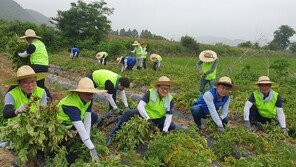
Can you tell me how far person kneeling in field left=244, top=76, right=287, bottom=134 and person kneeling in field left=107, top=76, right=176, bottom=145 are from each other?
1.85 metres

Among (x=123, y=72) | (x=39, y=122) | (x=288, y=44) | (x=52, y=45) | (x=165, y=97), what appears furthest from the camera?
(x=288, y=44)

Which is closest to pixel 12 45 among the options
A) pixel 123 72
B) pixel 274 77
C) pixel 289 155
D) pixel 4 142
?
pixel 4 142

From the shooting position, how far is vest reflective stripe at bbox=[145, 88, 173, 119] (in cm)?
635

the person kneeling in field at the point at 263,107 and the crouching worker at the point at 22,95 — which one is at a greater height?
the crouching worker at the point at 22,95

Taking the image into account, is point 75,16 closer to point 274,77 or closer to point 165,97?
point 274,77

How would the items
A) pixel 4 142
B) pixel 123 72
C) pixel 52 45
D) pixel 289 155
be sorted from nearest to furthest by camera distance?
pixel 4 142 < pixel 289 155 < pixel 123 72 < pixel 52 45

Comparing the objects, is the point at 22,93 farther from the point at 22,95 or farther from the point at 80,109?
the point at 80,109

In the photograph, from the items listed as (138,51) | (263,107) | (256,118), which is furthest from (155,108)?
(138,51)

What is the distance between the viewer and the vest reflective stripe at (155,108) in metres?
6.35

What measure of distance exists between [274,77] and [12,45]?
1067cm

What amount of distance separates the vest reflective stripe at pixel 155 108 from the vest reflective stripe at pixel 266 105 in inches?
80.7

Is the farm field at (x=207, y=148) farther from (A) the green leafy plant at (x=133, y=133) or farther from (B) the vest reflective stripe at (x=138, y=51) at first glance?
(B) the vest reflective stripe at (x=138, y=51)

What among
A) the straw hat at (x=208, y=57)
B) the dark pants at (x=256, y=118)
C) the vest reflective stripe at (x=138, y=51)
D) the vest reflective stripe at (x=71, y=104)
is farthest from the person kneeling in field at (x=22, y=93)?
the vest reflective stripe at (x=138, y=51)

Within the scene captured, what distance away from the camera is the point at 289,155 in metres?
5.62
